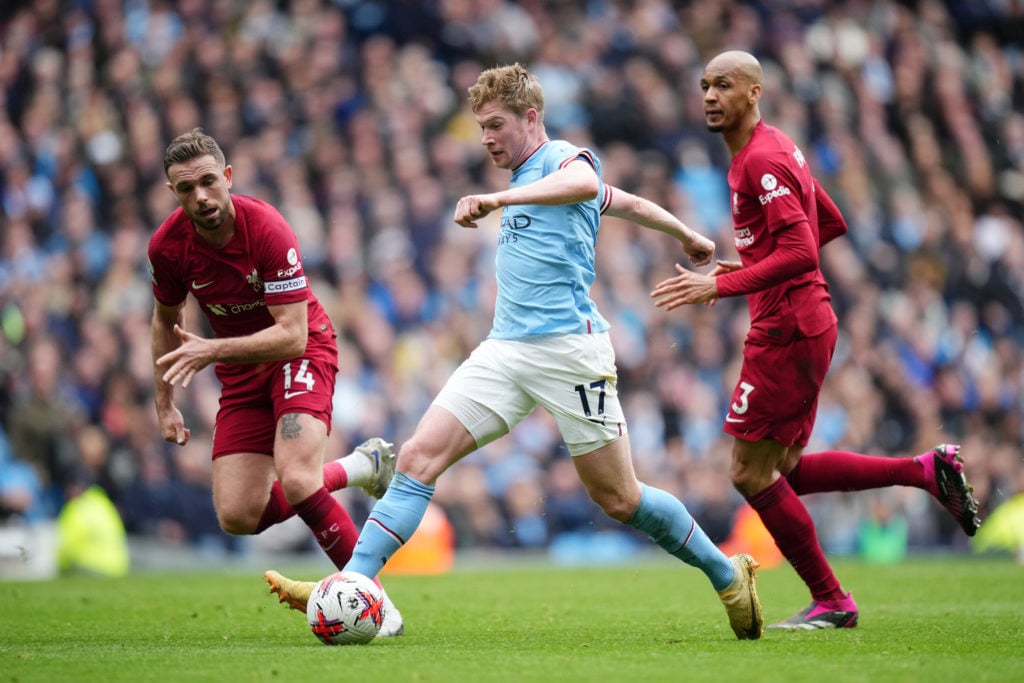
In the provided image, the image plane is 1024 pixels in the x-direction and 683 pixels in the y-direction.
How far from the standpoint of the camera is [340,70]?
62.0ft

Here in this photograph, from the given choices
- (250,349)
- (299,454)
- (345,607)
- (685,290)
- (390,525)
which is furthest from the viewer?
(299,454)

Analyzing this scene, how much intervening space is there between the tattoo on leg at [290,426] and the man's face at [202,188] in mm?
1033

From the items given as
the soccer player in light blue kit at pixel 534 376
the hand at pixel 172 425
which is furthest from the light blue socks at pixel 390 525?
the hand at pixel 172 425

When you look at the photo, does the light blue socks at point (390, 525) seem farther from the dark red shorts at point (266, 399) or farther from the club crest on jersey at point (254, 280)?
the club crest on jersey at point (254, 280)

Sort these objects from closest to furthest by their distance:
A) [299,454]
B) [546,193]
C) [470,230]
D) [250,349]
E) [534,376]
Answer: [546,193] → [534,376] → [250,349] → [299,454] → [470,230]

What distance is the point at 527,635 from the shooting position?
7297 mm

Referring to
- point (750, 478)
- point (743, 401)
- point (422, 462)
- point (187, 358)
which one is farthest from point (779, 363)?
point (187, 358)

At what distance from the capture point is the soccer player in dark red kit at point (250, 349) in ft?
23.5

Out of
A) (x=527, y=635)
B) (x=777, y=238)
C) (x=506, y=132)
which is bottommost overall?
(x=527, y=635)

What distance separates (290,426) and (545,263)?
1627mm

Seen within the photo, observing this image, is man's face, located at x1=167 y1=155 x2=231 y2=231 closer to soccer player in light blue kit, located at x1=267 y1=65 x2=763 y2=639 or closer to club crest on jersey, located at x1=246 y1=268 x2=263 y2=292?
club crest on jersey, located at x1=246 y1=268 x2=263 y2=292

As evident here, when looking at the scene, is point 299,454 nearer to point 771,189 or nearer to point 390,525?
point 390,525

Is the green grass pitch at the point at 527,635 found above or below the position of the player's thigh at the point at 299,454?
below

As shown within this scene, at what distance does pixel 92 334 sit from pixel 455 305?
13.2 feet
